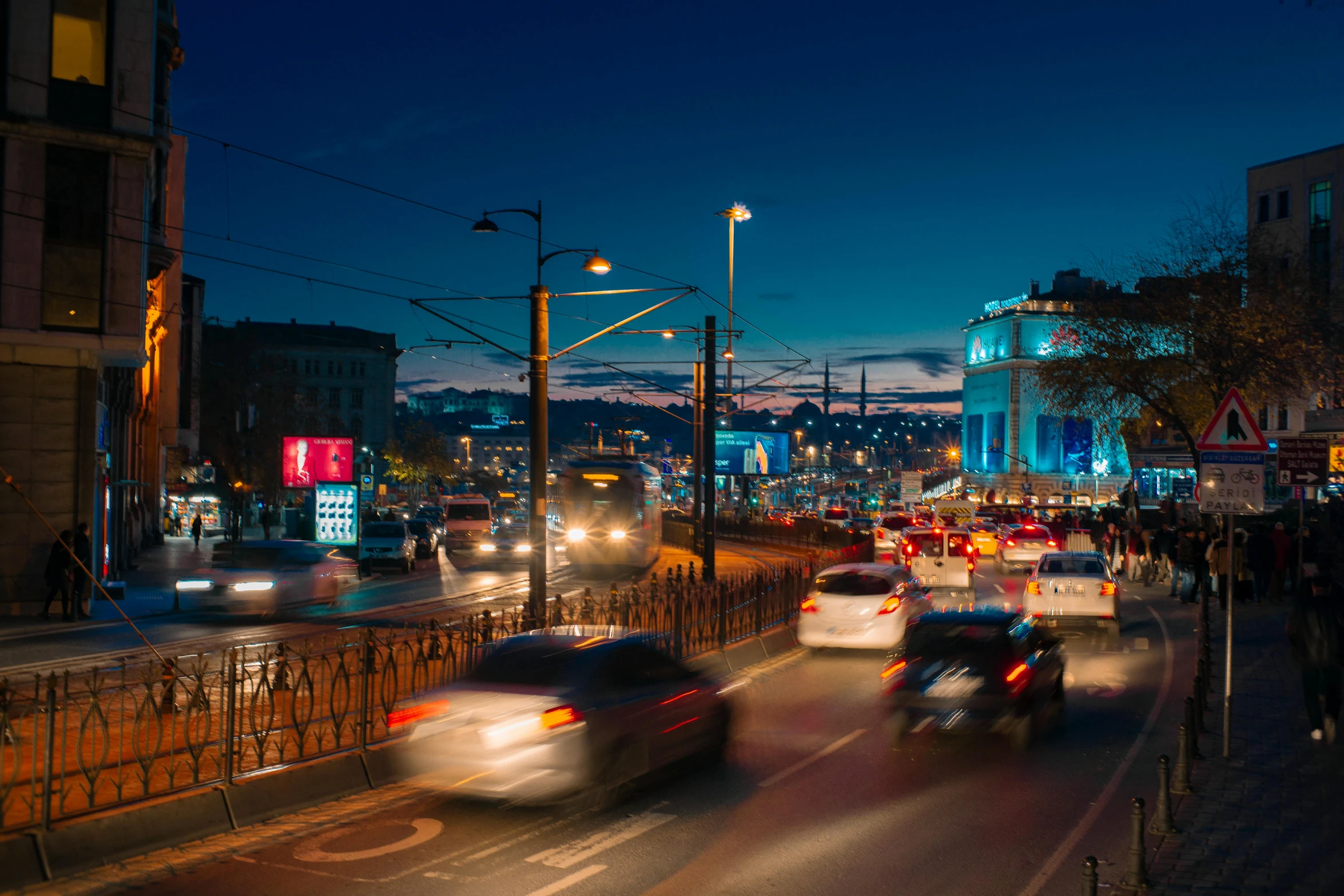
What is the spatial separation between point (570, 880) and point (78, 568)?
20.8m

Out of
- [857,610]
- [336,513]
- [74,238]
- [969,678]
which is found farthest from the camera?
[336,513]

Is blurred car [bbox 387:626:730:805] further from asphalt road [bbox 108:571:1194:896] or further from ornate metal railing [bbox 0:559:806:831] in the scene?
ornate metal railing [bbox 0:559:806:831]

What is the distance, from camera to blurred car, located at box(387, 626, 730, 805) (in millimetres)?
8852

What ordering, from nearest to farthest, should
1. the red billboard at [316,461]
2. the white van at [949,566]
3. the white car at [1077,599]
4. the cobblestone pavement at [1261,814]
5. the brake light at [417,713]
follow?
the cobblestone pavement at [1261,814]
the brake light at [417,713]
the white car at [1077,599]
the white van at [949,566]
the red billboard at [316,461]

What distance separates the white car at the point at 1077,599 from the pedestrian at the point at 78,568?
18533mm

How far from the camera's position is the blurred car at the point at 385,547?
38750 millimetres

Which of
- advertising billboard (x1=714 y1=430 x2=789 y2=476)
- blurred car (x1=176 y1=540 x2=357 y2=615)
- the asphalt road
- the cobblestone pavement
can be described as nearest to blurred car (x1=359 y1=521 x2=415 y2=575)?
blurred car (x1=176 y1=540 x2=357 y2=615)

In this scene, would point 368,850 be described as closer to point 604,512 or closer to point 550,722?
point 550,722

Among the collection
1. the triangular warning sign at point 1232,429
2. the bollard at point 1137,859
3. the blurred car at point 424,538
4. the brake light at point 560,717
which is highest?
the triangular warning sign at point 1232,429

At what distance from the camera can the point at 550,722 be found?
29.1 feet

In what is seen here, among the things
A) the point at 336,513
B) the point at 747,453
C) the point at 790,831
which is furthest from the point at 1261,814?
the point at 747,453

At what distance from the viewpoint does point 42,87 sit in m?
24.2

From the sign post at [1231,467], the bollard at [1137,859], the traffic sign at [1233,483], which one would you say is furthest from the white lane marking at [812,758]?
the traffic sign at [1233,483]

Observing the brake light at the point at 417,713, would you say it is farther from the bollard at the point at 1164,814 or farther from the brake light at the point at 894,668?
the bollard at the point at 1164,814
